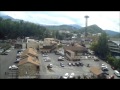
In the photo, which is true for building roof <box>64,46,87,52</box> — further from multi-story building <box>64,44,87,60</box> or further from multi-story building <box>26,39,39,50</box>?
multi-story building <box>26,39,39,50</box>

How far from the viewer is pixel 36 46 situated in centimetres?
391

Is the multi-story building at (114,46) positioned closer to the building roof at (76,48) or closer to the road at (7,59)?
the building roof at (76,48)

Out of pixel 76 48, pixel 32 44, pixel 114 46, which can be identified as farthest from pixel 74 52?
pixel 114 46

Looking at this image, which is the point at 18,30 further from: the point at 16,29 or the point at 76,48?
the point at 76,48

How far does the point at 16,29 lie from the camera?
3670 mm

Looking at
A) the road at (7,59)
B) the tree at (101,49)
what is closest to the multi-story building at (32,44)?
the road at (7,59)

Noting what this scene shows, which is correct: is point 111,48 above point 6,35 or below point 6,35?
below

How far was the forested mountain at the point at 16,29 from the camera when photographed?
3544 millimetres

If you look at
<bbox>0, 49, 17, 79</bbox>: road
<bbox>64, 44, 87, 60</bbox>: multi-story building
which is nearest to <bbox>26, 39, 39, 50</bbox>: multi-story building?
<bbox>0, 49, 17, 79</bbox>: road
